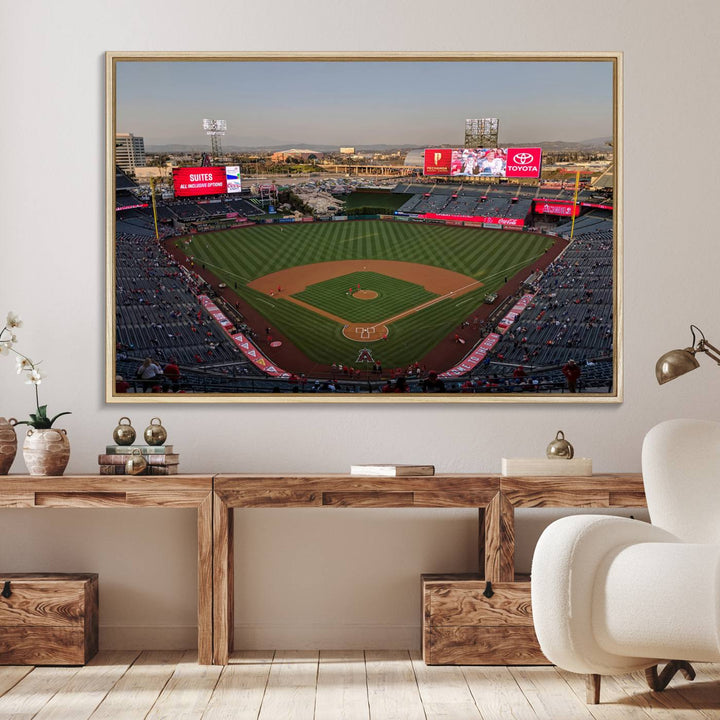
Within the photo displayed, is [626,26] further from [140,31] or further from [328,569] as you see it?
[328,569]

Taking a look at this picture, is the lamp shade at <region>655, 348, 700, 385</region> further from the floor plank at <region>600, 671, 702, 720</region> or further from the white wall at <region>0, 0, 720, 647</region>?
the floor plank at <region>600, 671, 702, 720</region>

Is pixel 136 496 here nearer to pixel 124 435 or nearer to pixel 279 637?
pixel 124 435

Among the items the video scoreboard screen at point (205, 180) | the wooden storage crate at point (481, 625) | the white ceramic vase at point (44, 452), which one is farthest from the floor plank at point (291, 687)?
the video scoreboard screen at point (205, 180)

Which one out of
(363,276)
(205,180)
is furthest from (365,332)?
(205,180)

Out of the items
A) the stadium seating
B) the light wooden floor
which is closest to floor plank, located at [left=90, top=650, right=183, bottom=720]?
the light wooden floor

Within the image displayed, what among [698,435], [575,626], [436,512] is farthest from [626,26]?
[575,626]

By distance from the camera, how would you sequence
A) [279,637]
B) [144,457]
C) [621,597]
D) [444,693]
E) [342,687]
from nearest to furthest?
[621,597]
[444,693]
[342,687]
[144,457]
[279,637]
